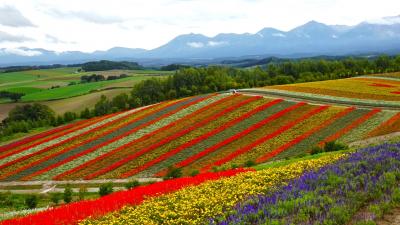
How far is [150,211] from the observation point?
15.1m

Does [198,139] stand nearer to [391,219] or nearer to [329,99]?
[329,99]

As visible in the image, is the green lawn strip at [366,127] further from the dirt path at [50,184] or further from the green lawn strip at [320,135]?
the dirt path at [50,184]

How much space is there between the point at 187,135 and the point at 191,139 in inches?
67.7

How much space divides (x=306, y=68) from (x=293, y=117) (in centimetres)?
8172

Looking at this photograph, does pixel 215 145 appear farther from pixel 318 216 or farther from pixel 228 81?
pixel 228 81

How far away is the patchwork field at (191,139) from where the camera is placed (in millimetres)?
43031

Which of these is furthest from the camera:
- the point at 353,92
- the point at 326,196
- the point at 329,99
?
the point at 353,92

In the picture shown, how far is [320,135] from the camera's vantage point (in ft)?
150

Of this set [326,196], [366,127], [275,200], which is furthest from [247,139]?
[326,196]

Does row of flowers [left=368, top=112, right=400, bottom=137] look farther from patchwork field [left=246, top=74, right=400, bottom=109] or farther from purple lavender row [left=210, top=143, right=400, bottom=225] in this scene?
purple lavender row [left=210, top=143, right=400, bottom=225]

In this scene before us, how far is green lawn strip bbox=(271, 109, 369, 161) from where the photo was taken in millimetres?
41188

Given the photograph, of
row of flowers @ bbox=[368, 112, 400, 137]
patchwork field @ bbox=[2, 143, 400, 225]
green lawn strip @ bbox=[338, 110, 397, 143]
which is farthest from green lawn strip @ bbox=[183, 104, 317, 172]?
patchwork field @ bbox=[2, 143, 400, 225]

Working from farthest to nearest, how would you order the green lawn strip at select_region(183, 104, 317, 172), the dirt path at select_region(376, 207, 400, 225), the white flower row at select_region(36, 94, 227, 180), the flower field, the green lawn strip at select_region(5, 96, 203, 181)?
the flower field → the green lawn strip at select_region(5, 96, 203, 181) → the white flower row at select_region(36, 94, 227, 180) → the green lawn strip at select_region(183, 104, 317, 172) → the dirt path at select_region(376, 207, 400, 225)

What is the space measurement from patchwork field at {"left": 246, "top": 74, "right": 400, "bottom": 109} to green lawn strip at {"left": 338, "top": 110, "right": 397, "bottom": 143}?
5328 millimetres
